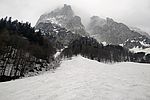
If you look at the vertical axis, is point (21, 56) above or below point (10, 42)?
below

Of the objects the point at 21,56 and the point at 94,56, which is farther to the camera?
the point at 94,56

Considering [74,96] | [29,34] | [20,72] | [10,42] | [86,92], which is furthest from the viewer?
[29,34]

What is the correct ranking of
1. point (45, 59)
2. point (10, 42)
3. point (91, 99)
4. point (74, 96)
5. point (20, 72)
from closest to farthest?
point (91, 99), point (74, 96), point (20, 72), point (10, 42), point (45, 59)

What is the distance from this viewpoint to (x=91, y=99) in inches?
617

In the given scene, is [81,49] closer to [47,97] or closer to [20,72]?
[20,72]

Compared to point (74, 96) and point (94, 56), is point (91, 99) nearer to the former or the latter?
point (74, 96)

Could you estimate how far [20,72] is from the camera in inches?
2404

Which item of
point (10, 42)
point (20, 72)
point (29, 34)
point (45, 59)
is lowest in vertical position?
point (20, 72)

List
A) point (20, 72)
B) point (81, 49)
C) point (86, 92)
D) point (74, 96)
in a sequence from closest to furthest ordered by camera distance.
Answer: point (74, 96)
point (86, 92)
point (20, 72)
point (81, 49)

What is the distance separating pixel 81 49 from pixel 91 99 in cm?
12276

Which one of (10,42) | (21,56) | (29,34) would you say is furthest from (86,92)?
(29,34)

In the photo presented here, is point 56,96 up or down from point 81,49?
down

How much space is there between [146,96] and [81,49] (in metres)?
122

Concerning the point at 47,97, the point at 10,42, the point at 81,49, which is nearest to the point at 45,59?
the point at 10,42
